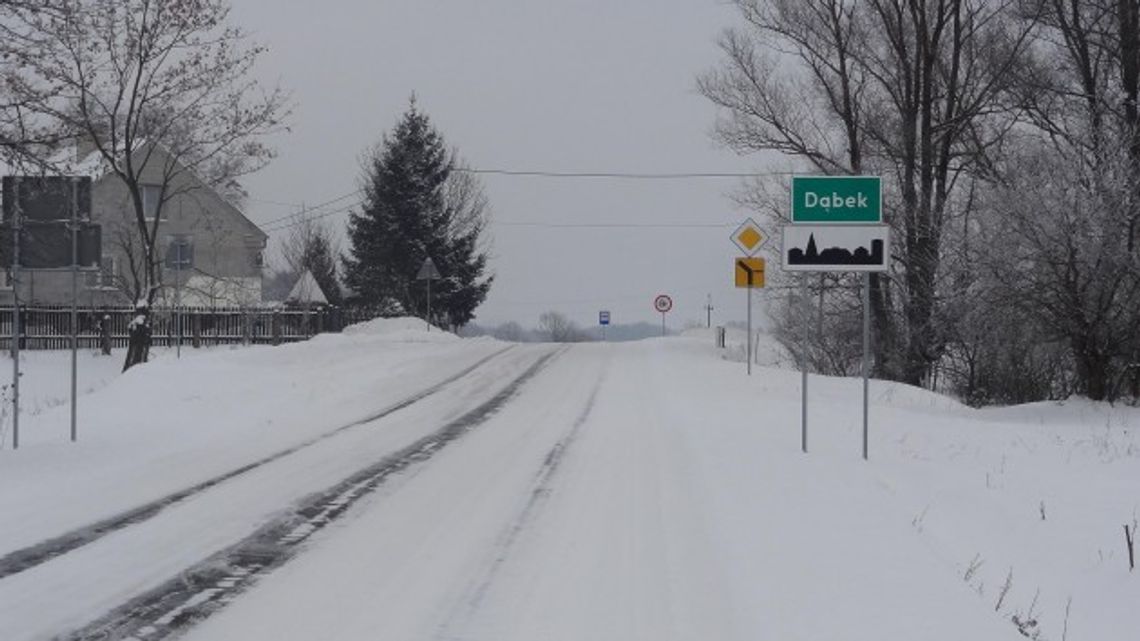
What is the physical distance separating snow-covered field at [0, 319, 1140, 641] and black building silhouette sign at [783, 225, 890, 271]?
6.87ft

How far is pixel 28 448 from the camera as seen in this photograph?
452 inches

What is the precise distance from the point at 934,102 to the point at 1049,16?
11.7 feet

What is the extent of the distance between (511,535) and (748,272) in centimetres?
1387

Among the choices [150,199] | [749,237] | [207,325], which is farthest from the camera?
[150,199]

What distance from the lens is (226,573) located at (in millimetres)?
6270

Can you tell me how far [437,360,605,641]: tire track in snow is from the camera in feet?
17.6

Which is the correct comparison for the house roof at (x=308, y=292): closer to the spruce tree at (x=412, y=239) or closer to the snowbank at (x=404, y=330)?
the spruce tree at (x=412, y=239)

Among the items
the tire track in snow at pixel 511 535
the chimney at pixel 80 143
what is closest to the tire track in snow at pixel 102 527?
the tire track in snow at pixel 511 535

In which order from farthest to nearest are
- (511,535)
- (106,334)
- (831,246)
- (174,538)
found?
(106,334)
(831,246)
(511,535)
(174,538)

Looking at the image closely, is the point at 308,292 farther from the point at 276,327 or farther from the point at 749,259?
the point at 749,259

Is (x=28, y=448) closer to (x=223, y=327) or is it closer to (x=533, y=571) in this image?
(x=533, y=571)

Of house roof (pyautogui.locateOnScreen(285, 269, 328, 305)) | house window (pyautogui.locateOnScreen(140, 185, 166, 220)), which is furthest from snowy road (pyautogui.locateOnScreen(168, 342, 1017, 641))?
house window (pyautogui.locateOnScreen(140, 185, 166, 220))

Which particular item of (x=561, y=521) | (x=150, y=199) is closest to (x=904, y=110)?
(x=561, y=521)

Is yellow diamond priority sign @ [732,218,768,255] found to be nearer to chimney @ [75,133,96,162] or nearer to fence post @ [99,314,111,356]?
chimney @ [75,133,96,162]
